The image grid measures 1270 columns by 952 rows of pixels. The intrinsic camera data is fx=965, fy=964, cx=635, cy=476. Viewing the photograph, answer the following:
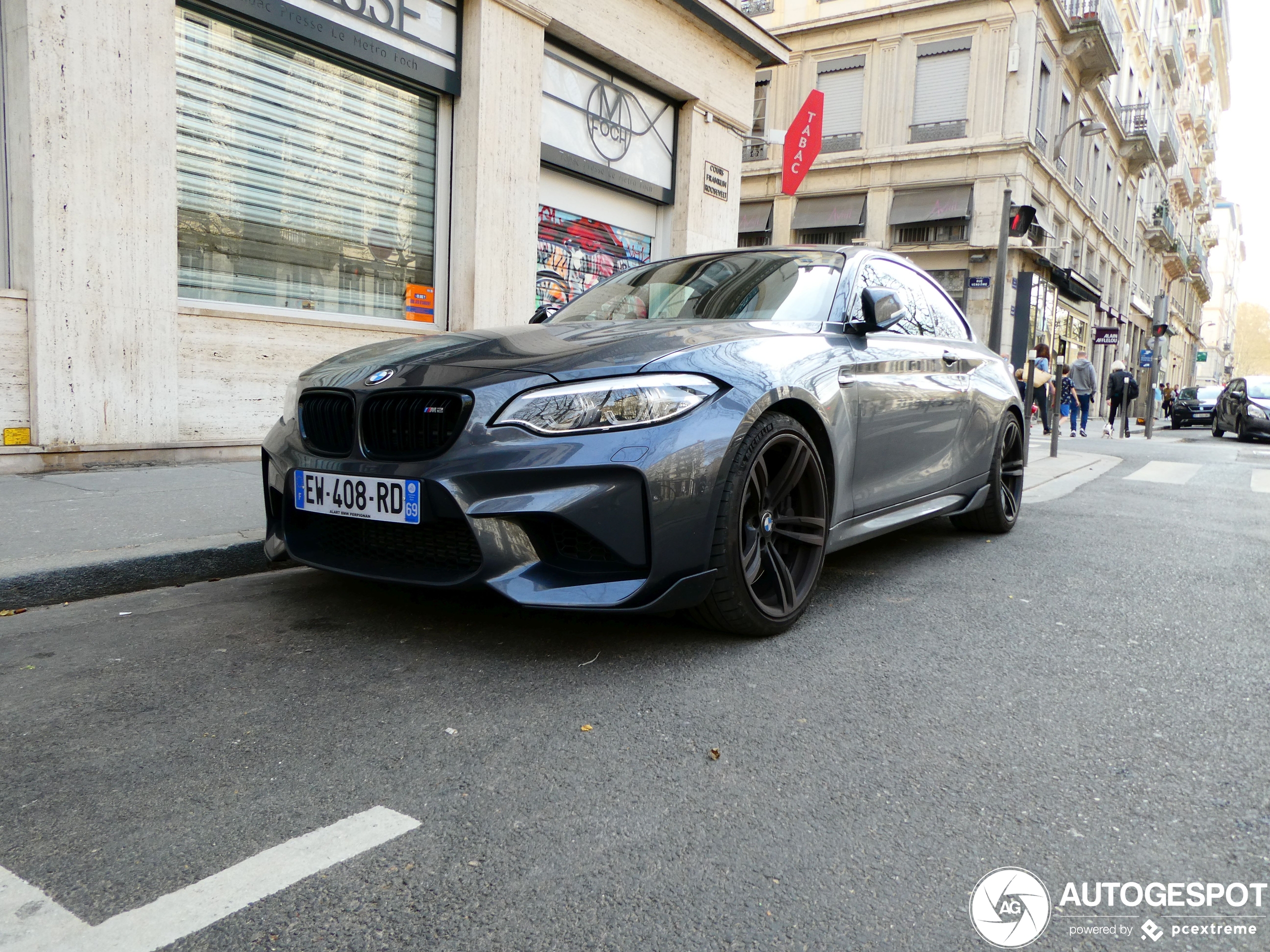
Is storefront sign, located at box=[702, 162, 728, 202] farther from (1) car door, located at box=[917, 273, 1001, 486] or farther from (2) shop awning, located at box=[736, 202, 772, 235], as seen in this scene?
(2) shop awning, located at box=[736, 202, 772, 235]

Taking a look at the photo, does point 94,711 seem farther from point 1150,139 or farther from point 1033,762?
point 1150,139

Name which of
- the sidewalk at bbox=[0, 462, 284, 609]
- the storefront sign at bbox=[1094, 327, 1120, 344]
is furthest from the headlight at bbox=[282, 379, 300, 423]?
the storefront sign at bbox=[1094, 327, 1120, 344]

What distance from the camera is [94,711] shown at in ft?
8.20

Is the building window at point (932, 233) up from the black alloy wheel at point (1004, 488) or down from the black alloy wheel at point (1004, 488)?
up

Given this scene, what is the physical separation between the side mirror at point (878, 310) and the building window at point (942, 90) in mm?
22353

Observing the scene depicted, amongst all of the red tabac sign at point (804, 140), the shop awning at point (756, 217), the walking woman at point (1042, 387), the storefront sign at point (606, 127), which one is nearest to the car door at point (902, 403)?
the storefront sign at point (606, 127)

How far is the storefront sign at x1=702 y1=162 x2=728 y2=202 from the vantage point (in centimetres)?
1215

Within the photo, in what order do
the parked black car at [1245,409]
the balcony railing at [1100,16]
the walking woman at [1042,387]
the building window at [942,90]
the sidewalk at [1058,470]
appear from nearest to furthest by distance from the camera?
the sidewalk at [1058,470] → the walking woman at [1042,387] → the parked black car at [1245,409] → the building window at [942,90] → the balcony railing at [1100,16]

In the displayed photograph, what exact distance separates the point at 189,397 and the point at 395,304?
2311 mm

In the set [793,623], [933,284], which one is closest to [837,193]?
[933,284]

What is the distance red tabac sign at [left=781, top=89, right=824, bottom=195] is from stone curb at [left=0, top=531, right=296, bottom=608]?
11.1 meters

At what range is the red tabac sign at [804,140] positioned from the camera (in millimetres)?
13617

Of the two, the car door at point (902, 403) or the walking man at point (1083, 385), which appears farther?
the walking man at point (1083, 385)

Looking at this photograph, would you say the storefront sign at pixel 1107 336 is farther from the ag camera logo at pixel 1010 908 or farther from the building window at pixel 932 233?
the ag camera logo at pixel 1010 908
